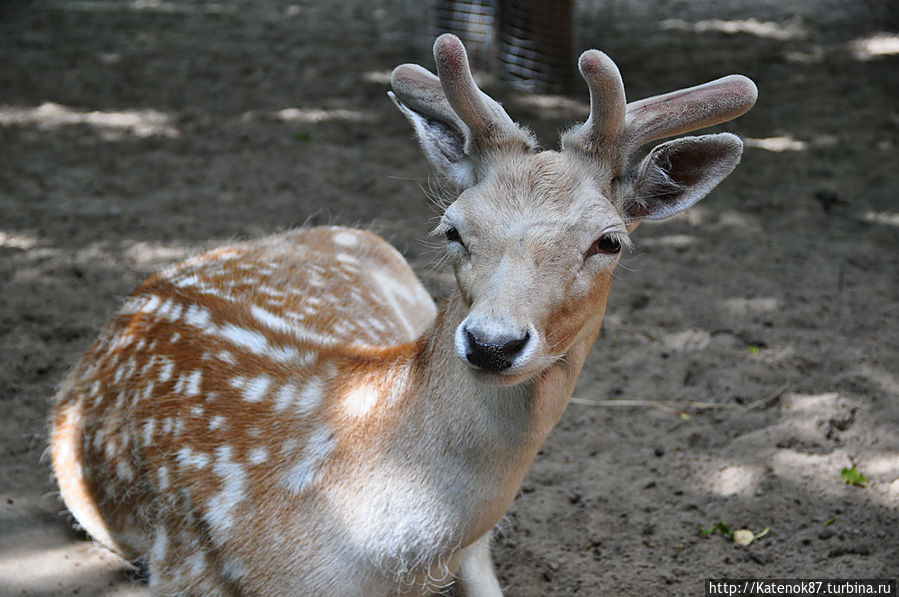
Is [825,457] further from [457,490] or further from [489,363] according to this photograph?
[489,363]

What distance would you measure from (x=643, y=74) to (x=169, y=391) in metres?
5.30

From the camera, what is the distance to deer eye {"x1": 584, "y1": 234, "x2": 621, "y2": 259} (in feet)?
6.76

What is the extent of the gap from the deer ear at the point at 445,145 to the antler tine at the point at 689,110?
1.44 feet

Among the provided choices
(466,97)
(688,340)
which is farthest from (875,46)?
(466,97)

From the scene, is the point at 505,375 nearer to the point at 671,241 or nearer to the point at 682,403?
the point at 682,403

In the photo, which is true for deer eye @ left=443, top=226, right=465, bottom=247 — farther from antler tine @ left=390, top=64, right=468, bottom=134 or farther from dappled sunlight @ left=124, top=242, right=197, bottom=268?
dappled sunlight @ left=124, top=242, right=197, bottom=268

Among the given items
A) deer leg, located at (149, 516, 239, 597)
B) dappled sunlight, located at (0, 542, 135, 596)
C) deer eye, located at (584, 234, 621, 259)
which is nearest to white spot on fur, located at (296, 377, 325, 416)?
deer leg, located at (149, 516, 239, 597)

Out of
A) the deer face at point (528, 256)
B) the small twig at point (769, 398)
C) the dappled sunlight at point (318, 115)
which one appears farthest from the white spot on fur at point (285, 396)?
the dappled sunlight at point (318, 115)

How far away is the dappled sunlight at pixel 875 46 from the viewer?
7.23 metres

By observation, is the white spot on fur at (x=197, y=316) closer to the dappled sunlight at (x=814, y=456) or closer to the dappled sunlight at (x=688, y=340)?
the dappled sunlight at (x=814, y=456)

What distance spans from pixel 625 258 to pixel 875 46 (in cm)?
452

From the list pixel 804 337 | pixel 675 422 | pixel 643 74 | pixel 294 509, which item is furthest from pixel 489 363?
pixel 643 74

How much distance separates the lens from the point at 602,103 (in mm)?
2076

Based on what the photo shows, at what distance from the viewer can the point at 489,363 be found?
185 cm
